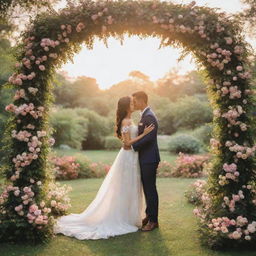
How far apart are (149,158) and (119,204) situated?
985 millimetres

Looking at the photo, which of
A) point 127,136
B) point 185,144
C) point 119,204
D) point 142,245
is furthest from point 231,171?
point 185,144

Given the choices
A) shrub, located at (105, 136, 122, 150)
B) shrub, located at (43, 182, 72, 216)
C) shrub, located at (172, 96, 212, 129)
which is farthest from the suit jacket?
shrub, located at (172, 96, 212, 129)

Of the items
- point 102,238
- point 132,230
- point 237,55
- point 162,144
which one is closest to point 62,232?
point 102,238

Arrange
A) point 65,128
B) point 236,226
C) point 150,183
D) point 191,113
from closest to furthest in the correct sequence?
point 236,226 → point 150,183 → point 65,128 → point 191,113

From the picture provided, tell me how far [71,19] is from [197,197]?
5.16 m

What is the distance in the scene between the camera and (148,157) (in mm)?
6723

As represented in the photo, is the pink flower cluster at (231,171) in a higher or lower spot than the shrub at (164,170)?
higher

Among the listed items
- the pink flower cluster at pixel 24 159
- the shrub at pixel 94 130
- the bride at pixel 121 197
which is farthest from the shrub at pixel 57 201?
the shrub at pixel 94 130

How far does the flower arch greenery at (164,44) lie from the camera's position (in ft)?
19.1

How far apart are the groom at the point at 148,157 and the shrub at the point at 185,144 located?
12.7 metres

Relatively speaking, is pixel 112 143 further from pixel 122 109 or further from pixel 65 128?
pixel 122 109

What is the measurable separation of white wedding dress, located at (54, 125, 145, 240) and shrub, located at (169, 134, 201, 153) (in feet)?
41.3

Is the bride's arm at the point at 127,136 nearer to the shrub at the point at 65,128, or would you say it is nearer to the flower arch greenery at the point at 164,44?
the flower arch greenery at the point at 164,44

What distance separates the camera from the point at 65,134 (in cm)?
2080
